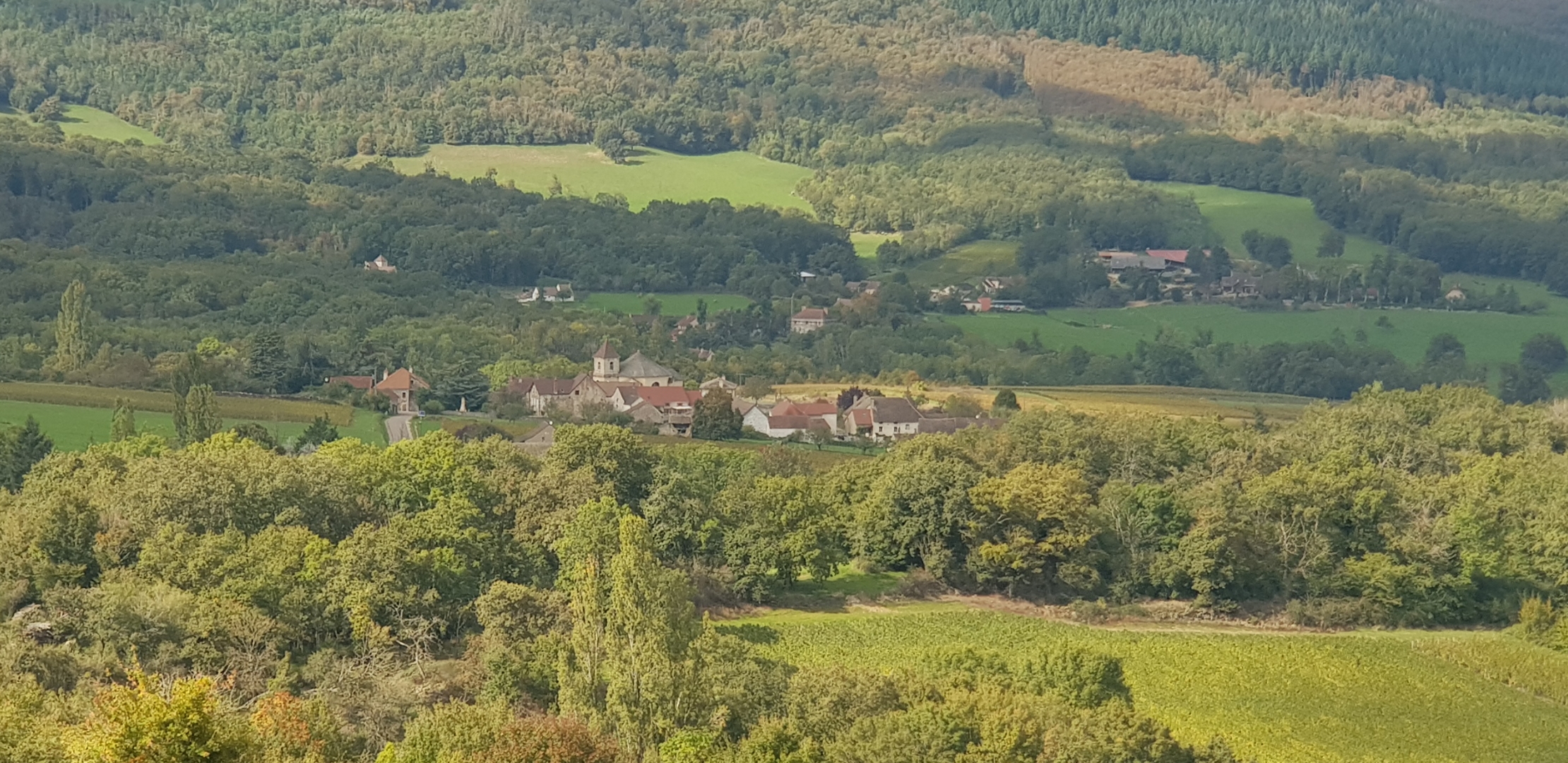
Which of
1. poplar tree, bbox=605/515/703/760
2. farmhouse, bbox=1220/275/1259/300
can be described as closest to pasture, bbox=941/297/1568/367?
farmhouse, bbox=1220/275/1259/300

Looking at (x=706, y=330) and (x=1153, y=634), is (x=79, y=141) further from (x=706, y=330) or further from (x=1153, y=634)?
(x=1153, y=634)

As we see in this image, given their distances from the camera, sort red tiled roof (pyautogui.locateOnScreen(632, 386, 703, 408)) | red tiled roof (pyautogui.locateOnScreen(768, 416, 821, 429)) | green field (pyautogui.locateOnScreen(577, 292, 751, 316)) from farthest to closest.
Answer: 1. green field (pyautogui.locateOnScreen(577, 292, 751, 316))
2. red tiled roof (pyautogui.locateOnScreen(632, 386, 703, 408))
3. red tiled roof (pyautogui.locateOnScreen(768, 416, 821, 429))

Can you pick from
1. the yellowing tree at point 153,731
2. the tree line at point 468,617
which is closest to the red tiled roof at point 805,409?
the tree line at point 468,617

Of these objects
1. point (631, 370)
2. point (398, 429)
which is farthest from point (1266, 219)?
point (398, 429)

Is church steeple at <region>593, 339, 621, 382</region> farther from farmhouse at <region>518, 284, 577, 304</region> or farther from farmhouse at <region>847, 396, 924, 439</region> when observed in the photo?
farmhouse at <region>518, 284, 577, 304</region>

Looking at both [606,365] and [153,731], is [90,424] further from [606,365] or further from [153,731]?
[153,731]

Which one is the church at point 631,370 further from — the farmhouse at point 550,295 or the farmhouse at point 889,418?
the farmhouse at point 550,295

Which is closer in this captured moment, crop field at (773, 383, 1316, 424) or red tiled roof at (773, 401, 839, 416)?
red tiled roof at (773, 401, 839, 416)
